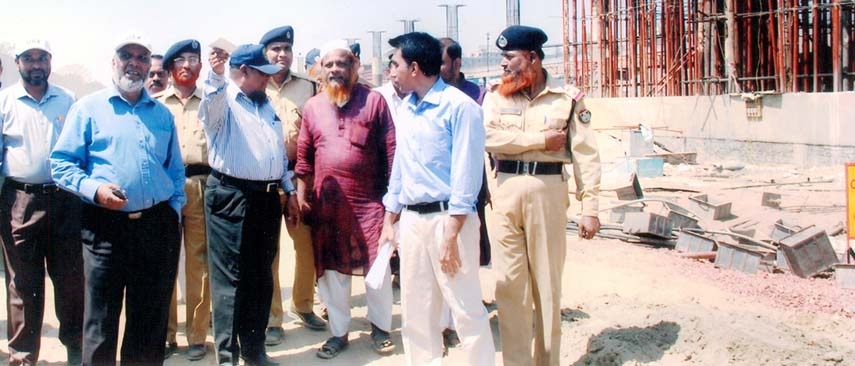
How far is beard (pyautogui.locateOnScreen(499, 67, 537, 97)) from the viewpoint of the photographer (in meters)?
4.39

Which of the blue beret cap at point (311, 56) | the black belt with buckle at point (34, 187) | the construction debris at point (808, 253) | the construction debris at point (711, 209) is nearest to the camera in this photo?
the black belt with buckle at point (34, 187)

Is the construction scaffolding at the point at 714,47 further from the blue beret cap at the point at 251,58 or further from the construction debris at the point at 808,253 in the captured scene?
the blue beret cap at the point at 251,58

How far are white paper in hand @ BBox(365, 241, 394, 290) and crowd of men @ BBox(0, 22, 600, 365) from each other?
18 millimetres

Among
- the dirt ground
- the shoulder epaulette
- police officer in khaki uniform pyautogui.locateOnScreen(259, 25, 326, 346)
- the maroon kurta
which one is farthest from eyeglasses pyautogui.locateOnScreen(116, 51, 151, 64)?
the shoulder epaulette

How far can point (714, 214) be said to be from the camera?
10367mm

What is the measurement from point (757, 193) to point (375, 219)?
1018 cm

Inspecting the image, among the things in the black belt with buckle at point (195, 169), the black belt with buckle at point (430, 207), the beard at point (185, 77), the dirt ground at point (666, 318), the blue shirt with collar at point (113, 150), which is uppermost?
the beard at point (185, 77)

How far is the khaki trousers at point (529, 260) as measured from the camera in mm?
4344

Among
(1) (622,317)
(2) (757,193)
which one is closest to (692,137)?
(2) (757,193)

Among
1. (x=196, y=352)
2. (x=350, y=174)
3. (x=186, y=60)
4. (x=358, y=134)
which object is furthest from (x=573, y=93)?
(x=196, y=352)

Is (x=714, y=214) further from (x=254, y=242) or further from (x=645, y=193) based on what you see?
(x=254, y=242)

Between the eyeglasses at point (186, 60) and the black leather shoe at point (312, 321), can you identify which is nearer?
the eyeglasses at point (186, 60)

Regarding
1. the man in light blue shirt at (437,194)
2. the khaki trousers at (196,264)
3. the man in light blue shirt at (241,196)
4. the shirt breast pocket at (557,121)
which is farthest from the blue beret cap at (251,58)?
the shirt breast pocket at (557,121)

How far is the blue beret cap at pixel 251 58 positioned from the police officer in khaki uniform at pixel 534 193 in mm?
1314
